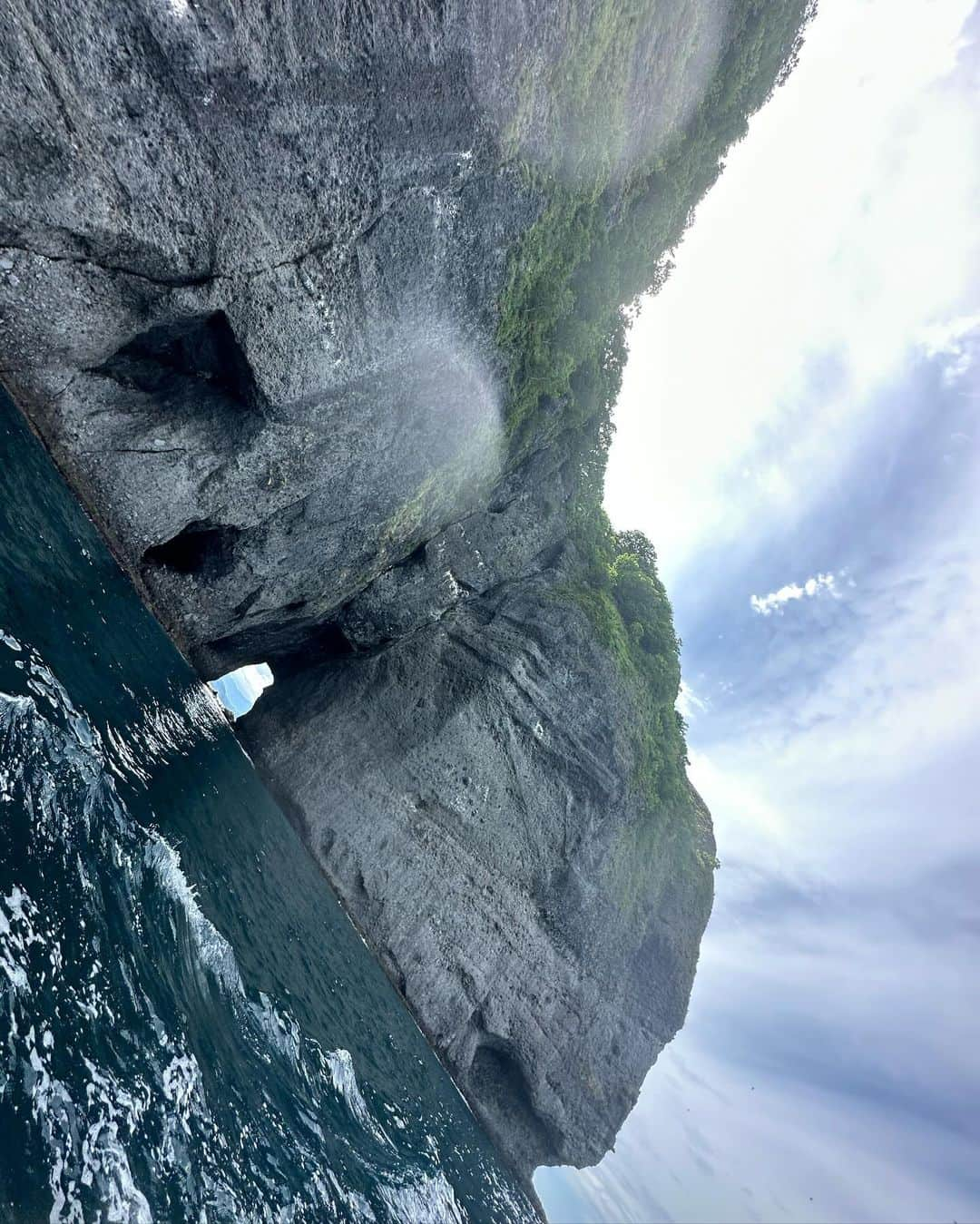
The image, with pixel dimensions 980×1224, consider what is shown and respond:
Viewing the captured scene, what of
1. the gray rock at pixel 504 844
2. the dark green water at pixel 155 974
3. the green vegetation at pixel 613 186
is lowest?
the dark green water at pixel 155 974

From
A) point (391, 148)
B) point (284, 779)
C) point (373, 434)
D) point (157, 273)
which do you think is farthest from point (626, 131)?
point (284, 779)

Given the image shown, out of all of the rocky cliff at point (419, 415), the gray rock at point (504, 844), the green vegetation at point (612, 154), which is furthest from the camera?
the gray rock at point (504, 844)

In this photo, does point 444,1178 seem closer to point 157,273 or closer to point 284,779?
point 284,779

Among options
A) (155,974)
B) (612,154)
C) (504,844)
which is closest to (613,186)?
(612,154)

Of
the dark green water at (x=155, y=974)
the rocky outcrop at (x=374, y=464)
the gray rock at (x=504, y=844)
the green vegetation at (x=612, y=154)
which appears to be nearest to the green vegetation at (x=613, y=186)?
the green vegetation at (x=612, y=154)

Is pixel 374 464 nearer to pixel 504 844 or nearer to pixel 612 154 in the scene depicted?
pixel 612 154

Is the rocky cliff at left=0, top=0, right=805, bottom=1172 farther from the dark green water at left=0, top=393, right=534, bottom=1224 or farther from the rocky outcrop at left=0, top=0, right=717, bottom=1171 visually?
the dark green water at left=0, top=393, right=534, bottom=1224

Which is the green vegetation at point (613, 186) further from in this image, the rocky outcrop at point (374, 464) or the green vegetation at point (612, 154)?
the rocky outcrop at point (374, 464)
